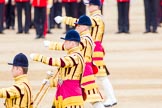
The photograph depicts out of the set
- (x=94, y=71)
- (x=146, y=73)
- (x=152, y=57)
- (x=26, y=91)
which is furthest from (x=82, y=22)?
(x=152, y=57)

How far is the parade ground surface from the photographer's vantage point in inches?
631

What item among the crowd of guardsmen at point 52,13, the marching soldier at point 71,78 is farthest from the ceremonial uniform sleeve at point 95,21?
the crowd of guardsmen at point 52,13

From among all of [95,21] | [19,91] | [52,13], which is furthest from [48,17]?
[19,91]

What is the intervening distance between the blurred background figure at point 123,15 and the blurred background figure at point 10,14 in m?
3.48

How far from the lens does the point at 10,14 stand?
2555 cm

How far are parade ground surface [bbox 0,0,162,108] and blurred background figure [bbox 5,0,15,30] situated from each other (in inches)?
20.2

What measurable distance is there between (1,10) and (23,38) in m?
1.76

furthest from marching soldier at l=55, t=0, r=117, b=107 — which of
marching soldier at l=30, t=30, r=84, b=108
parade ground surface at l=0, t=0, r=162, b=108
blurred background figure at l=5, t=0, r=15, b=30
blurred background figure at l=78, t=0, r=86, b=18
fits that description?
blurred background figure at l=5, t=0, r=15, b=30

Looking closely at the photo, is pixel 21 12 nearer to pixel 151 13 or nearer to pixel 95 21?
pixel 151 13

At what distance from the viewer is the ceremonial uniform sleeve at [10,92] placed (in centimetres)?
1046

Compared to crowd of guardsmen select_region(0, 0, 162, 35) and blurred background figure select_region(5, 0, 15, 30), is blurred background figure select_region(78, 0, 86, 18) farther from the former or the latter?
blurred background figure select_region(5, 0, 15, 30)

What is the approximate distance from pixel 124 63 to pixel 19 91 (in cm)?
873

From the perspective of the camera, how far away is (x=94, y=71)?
1345 cm

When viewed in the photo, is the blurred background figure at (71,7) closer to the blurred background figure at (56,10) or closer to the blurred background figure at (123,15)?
the blurred background figure at (123,15)
